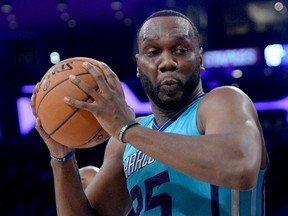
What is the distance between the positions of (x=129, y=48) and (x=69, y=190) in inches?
269

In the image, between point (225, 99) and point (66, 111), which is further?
point (66, 111)

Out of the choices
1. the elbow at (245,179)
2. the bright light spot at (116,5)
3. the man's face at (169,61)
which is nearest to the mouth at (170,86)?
the man's face at (169,61)

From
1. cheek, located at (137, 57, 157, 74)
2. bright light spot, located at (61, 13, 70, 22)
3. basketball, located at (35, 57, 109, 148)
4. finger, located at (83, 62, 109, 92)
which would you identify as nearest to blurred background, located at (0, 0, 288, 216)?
bright light spot, located at (61, 13, 70, 22)

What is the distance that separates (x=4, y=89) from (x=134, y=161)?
287 inches

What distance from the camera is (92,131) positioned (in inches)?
95.0

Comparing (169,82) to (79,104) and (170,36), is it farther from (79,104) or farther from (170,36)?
(79,104)

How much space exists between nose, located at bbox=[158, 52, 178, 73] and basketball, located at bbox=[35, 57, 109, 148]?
28 centimetres

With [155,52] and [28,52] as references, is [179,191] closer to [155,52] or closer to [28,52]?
[155,52]

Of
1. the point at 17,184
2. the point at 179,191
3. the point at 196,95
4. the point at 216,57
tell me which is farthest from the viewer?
the point at 17,184

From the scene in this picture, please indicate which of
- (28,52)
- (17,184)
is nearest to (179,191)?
(28,52)

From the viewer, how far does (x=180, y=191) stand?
240cm

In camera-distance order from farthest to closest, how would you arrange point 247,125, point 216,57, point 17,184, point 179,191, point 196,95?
point 17,184, point 216,57, point 196,95, point 179,191, point 247,125

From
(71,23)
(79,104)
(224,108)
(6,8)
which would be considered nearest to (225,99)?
(224,108)

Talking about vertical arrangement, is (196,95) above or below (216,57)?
above
